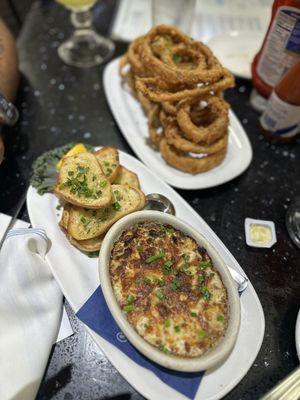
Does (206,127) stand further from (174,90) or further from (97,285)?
(97,285)

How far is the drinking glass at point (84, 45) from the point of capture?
1898 millimetres

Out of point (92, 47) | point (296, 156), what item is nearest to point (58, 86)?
point (92, 47)

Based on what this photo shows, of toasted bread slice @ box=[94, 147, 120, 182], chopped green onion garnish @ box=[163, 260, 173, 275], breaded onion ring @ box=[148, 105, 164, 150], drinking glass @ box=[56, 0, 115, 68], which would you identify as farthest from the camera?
drinking glass @ box=[56, 0, 115, 68]

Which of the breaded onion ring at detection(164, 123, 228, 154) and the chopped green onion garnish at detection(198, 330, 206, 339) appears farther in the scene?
the breaded onion ring at detection(164, 123, 228, 154)

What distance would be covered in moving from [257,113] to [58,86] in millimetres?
1096

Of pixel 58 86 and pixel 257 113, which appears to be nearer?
pixel 257 113

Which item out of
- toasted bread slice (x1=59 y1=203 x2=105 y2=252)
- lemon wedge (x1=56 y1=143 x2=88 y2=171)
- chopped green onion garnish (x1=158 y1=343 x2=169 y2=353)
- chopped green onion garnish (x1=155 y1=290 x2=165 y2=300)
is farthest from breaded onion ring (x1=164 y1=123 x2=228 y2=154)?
chopped green onion garnish (x1=158 y1=343 x2=169 y2=353)

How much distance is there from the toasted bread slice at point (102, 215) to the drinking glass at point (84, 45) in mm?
1125

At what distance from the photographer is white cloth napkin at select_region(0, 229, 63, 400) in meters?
0.88

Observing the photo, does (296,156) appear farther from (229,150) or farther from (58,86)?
(58,86)

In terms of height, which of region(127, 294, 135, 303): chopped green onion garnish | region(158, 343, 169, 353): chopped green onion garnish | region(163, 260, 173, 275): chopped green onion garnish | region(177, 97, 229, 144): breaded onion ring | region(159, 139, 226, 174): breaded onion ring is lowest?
region(158, 343, 169, 353): chopped green onion garnish

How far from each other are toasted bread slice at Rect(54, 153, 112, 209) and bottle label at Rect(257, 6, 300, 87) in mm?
932

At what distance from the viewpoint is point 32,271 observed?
3.30 feet

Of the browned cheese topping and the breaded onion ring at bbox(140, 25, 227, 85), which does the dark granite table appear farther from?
the breaded onion ring at bbox(140, 25, 227, 85)
